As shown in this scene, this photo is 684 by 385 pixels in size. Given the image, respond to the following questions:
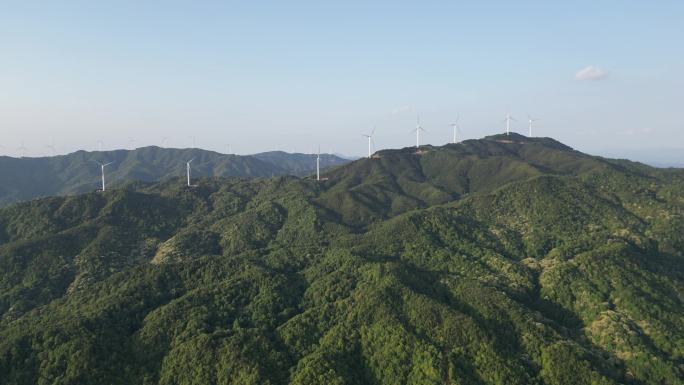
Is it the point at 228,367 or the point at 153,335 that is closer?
the point at 228,367

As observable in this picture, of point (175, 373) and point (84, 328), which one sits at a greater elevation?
point (84, 328)

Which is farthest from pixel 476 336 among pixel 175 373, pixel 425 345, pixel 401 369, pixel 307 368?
pixel 175 373

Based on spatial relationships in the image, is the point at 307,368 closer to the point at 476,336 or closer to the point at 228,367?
the point at 228,367

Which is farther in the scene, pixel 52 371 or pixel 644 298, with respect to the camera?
pixel 644 298

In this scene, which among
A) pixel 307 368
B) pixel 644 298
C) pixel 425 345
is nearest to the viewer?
pixel 307 368

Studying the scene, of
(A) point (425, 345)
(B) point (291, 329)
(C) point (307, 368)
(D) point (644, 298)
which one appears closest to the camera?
(C) point (307, 368)

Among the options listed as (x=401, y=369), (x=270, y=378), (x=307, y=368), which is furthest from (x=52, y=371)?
(x=401, y=369)

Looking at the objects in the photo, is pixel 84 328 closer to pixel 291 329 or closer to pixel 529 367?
pixel 291 329

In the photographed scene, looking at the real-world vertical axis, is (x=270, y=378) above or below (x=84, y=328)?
below

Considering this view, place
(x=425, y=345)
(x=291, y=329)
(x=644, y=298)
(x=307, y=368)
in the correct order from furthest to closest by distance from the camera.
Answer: (x=644, y=298) → (x=291, y=329) → (x=425, y=345) → (x=307, y=368)
